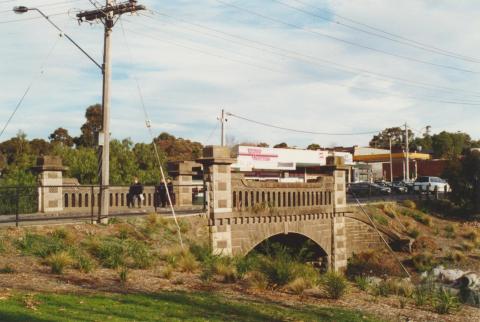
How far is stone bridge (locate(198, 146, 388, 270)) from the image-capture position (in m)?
21.3

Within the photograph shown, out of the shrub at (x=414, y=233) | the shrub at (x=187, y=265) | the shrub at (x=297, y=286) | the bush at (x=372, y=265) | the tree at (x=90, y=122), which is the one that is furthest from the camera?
the tree at (x=90, y=122)

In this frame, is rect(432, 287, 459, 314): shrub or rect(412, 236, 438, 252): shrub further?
rect(412, 236, 438, 252): shrub

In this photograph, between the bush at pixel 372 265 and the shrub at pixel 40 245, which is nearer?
the shrub at pixel 40 245

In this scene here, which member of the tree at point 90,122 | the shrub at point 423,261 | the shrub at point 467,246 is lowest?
the shrub at point 423,261

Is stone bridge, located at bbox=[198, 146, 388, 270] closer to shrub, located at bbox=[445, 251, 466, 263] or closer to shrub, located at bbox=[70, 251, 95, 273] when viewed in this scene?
shrub, located at bbox=[445, 251, 466, 263]

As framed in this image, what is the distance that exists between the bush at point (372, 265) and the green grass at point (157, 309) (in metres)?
16.9

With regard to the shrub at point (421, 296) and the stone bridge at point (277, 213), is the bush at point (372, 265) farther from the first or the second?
the shrub at point (421, 296)

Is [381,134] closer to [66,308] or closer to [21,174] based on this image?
[21,174]

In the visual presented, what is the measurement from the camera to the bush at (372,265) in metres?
29.0

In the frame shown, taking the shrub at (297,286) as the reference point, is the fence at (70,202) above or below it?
above

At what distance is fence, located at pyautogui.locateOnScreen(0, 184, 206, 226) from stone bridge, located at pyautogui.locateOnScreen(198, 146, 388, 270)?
91cm

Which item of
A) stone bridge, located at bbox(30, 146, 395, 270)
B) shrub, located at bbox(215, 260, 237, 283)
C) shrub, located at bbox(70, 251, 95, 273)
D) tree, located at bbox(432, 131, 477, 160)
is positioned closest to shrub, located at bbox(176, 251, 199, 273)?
shrub, located at bbox(215, 260, 237, 283)

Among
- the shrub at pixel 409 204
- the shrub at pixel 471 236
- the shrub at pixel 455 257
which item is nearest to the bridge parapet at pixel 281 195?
the shrub at pixel 455 257

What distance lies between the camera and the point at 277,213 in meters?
24.3
